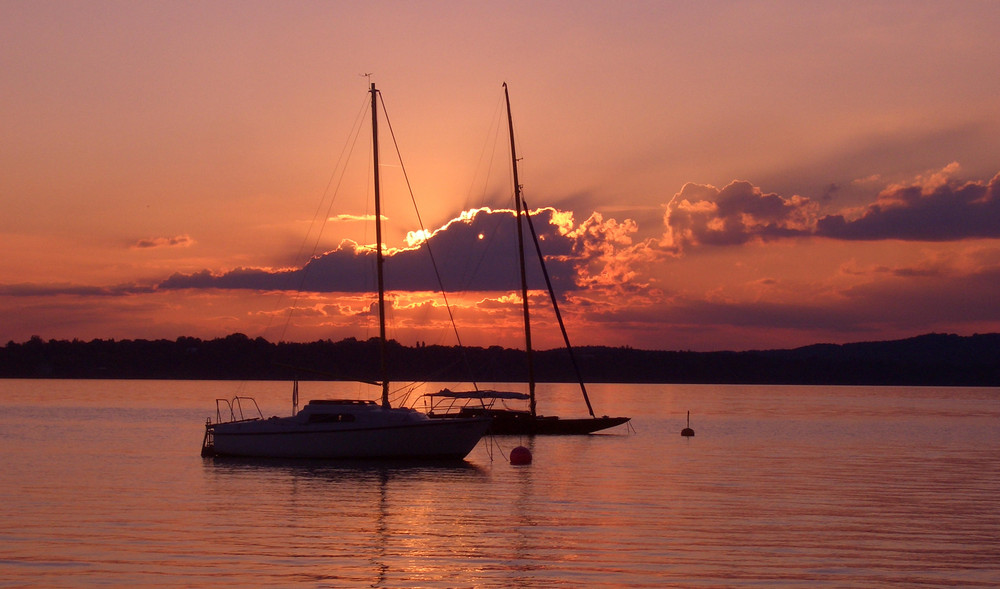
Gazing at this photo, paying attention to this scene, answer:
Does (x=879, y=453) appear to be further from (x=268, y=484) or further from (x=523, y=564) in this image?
(x=523, y=564)

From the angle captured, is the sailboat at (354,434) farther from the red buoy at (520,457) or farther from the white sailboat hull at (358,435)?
the red buoy at (520,457)

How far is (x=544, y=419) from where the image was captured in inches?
2766

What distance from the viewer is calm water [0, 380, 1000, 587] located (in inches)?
920

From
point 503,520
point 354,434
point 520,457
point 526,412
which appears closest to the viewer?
point 503,520

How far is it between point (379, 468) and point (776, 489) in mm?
17038

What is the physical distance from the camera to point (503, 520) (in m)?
32.3

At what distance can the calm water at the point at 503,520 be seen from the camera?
76.7ft

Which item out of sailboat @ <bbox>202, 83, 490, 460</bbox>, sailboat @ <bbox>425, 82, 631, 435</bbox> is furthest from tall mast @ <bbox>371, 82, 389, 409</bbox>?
sailboat @ <bbox>425, 82, 631, 435</bbox>

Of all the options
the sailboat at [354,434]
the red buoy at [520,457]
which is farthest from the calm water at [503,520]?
the sailboat at [354,434]

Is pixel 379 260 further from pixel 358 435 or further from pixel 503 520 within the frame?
pixel 503 520

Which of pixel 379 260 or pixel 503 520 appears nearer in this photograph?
pixel 503 520

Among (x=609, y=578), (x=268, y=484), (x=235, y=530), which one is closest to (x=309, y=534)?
(x=235, y=530)

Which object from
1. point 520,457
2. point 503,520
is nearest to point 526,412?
point 520,457

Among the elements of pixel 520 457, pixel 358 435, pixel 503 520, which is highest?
pixel 358 435
